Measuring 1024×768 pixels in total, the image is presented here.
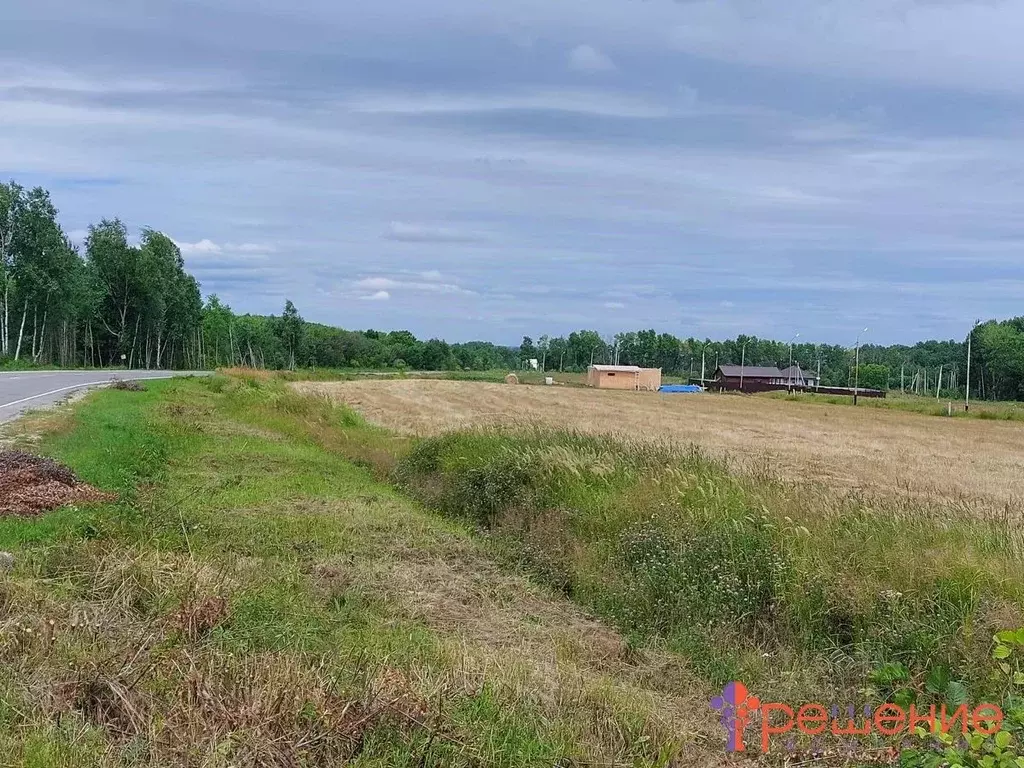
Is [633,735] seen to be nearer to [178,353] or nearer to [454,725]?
[454,725]

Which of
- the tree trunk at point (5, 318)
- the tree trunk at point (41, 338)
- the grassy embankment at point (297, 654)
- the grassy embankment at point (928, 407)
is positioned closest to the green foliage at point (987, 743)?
the grassy embankment at point (297, 654)

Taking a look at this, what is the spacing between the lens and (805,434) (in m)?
33.3

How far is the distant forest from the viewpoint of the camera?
192ft

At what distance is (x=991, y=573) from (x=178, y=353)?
90434 mm

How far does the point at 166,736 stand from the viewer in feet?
13.9

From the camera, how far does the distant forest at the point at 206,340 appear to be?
5847 centimetres

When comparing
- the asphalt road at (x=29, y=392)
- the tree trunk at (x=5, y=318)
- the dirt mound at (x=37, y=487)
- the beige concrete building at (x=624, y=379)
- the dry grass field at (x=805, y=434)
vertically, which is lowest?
the dry grass field at (x=805, y=434)

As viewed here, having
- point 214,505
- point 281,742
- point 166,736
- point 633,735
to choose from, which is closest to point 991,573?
point 633,735

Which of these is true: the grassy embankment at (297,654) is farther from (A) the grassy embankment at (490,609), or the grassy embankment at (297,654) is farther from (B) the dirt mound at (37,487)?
(B) the dirt mound at (37,487)

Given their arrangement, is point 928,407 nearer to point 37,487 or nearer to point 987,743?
point 37,487

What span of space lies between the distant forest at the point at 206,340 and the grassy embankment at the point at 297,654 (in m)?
53.9

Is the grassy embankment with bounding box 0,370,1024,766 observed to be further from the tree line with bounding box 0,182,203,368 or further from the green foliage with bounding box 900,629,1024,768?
the tree line with bounding box 0,182,203,368

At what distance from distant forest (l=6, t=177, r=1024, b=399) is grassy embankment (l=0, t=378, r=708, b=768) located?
53.9m

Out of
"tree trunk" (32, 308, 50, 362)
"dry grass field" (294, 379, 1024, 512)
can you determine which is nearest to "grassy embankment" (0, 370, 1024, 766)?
"dry grass field" (294, 379, 1024, 512)
